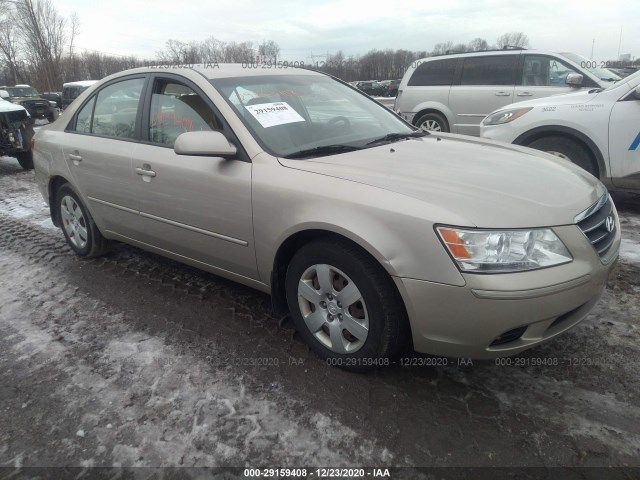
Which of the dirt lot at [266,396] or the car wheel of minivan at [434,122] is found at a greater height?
the car wheel of minivan at [434,122]

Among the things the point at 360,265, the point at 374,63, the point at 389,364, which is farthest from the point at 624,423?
the point at 374,63

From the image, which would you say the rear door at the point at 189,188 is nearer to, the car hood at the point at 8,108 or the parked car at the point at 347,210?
the parked car at the point at 347,210

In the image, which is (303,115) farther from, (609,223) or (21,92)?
(21,92)

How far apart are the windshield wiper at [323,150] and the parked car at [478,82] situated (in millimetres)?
5387

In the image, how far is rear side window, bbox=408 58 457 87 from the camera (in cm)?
888

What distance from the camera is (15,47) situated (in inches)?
1626

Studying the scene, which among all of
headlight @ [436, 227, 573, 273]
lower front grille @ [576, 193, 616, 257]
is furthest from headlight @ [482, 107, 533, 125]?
headlight @ [436, 227, 573, 273]

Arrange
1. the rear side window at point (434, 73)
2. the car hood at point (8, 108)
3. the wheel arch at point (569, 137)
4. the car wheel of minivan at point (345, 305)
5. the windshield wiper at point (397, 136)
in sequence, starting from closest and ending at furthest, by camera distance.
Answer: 1. the car wheel of minivan at point (345, 305)
2. the windshield wiper at point (397, 136)
3. the wheel arch at point (569, 137)
4. the car hood at point (8, 108)
5. the rear side window at point (434, 73)

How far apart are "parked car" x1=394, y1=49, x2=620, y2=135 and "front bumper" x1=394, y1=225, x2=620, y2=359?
5685mm

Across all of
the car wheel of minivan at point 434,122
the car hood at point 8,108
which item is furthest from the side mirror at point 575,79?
the car hood at point 8,108

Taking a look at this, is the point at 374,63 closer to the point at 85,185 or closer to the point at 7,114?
the point at 7,114

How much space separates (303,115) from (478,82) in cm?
655

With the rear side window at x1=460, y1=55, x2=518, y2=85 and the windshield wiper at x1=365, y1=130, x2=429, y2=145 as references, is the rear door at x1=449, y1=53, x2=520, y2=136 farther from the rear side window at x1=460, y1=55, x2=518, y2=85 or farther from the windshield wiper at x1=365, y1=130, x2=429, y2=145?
the windshield wiper at x1=365, y1=130, x2=429, y2=145

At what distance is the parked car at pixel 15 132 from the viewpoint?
28.1 ft
